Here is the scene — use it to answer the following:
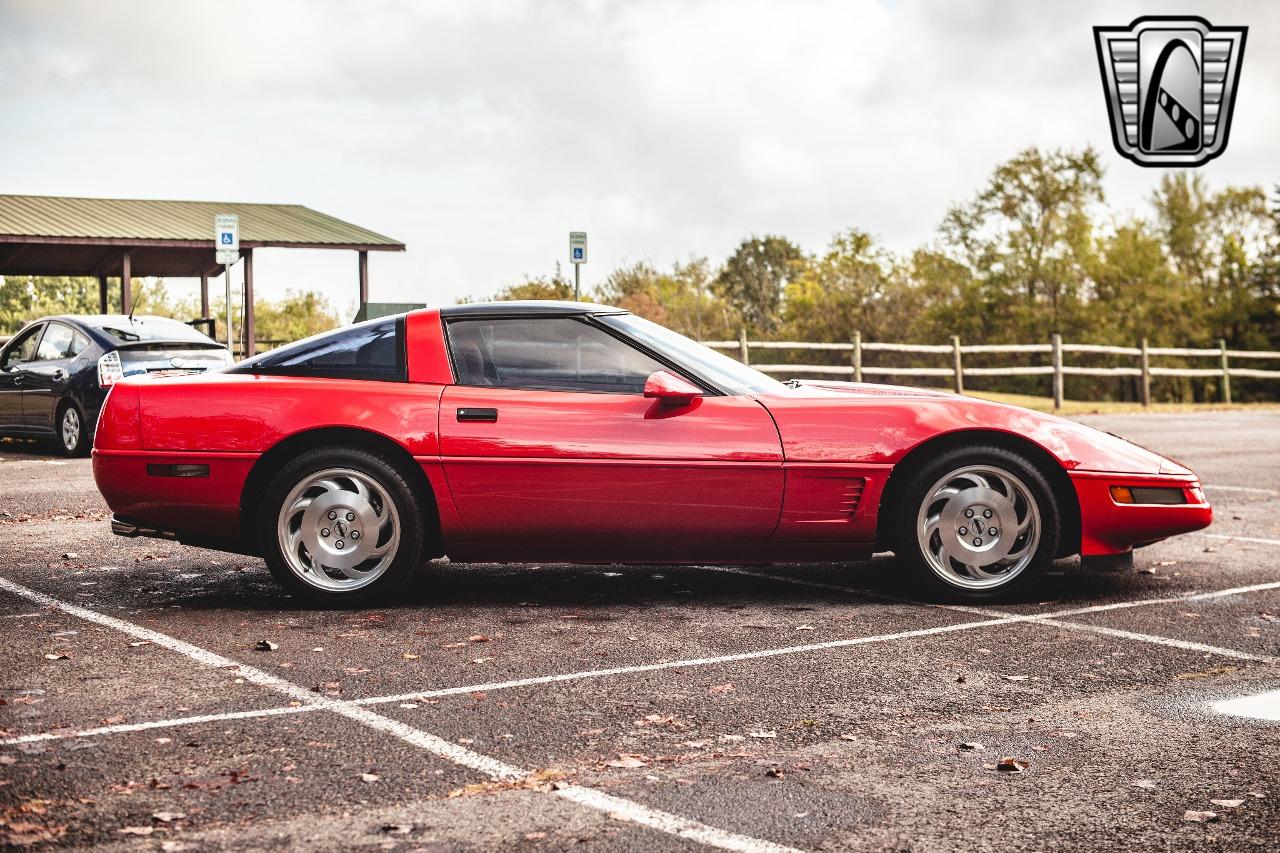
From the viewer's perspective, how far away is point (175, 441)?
5.89 m

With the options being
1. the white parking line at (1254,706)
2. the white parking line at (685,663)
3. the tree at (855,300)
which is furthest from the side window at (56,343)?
the tree at (855,300)

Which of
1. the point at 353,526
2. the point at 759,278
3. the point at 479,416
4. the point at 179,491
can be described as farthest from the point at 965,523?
the point at 759,278

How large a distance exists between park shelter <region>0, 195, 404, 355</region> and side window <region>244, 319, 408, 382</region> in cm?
1885

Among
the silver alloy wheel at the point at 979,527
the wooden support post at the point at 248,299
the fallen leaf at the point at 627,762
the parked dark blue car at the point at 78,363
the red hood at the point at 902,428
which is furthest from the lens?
the wooden support post at the point at 248,299

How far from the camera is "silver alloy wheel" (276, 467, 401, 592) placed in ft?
19.0

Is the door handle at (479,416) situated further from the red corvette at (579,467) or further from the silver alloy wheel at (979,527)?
the silver alloy wheel at (979,527)

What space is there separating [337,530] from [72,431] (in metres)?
9.04

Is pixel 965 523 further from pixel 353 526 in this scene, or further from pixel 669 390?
pixel 353 526

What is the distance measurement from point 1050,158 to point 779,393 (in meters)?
38.6

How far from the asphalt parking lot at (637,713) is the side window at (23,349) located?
8.38 m

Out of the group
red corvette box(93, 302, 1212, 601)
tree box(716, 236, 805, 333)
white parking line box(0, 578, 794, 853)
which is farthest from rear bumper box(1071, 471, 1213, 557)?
tree box(716, 236, 805, 333)

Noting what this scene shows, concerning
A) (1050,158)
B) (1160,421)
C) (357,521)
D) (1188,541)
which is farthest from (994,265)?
(357,521)

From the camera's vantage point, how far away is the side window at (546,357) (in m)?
5.87

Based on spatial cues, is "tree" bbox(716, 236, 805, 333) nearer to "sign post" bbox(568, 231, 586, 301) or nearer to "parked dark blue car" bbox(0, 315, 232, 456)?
"sign post" bbox(568, 231, 586, 301)
